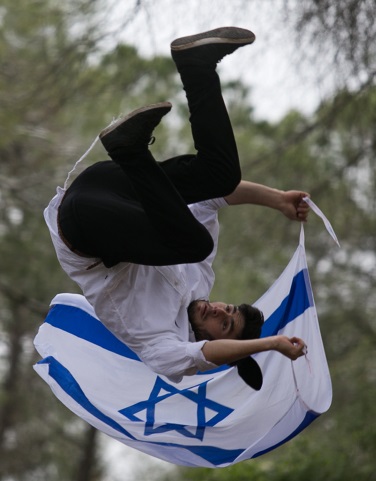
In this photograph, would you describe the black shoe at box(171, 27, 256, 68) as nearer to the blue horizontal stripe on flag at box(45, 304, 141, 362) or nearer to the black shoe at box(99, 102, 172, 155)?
the black shoe at box(99, 102, 172, 155)

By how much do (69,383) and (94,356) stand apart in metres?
0.33

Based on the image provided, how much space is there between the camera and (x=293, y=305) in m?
6.28

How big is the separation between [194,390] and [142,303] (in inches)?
46.6

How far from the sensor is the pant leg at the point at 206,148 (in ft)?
15.8

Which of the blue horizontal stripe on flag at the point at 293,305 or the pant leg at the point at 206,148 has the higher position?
the pant leg at the point at 206,148

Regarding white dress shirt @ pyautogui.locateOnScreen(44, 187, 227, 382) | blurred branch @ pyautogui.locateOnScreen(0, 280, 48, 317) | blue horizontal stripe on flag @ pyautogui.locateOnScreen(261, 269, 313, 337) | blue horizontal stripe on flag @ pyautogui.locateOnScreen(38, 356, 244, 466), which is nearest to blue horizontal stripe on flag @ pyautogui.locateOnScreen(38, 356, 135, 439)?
blue horizontal stripe on flag @ pyautogui.locateOnScreen(38, 356, 244, 466)

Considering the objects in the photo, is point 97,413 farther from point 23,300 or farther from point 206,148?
point 23,300

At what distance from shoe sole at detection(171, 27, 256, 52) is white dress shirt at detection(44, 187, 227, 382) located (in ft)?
3.08

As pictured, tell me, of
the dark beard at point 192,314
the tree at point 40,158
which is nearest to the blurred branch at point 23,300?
the tree at point 40,158

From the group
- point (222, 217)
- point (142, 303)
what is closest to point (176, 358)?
point (142, 303)

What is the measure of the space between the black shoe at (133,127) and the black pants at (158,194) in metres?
0.06

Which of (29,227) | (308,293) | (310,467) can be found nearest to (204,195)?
(308,293)

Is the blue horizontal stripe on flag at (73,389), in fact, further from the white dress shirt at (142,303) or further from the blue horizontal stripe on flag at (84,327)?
the white dress shirt at (142,303)

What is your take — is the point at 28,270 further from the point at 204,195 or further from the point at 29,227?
the point at 204,195
